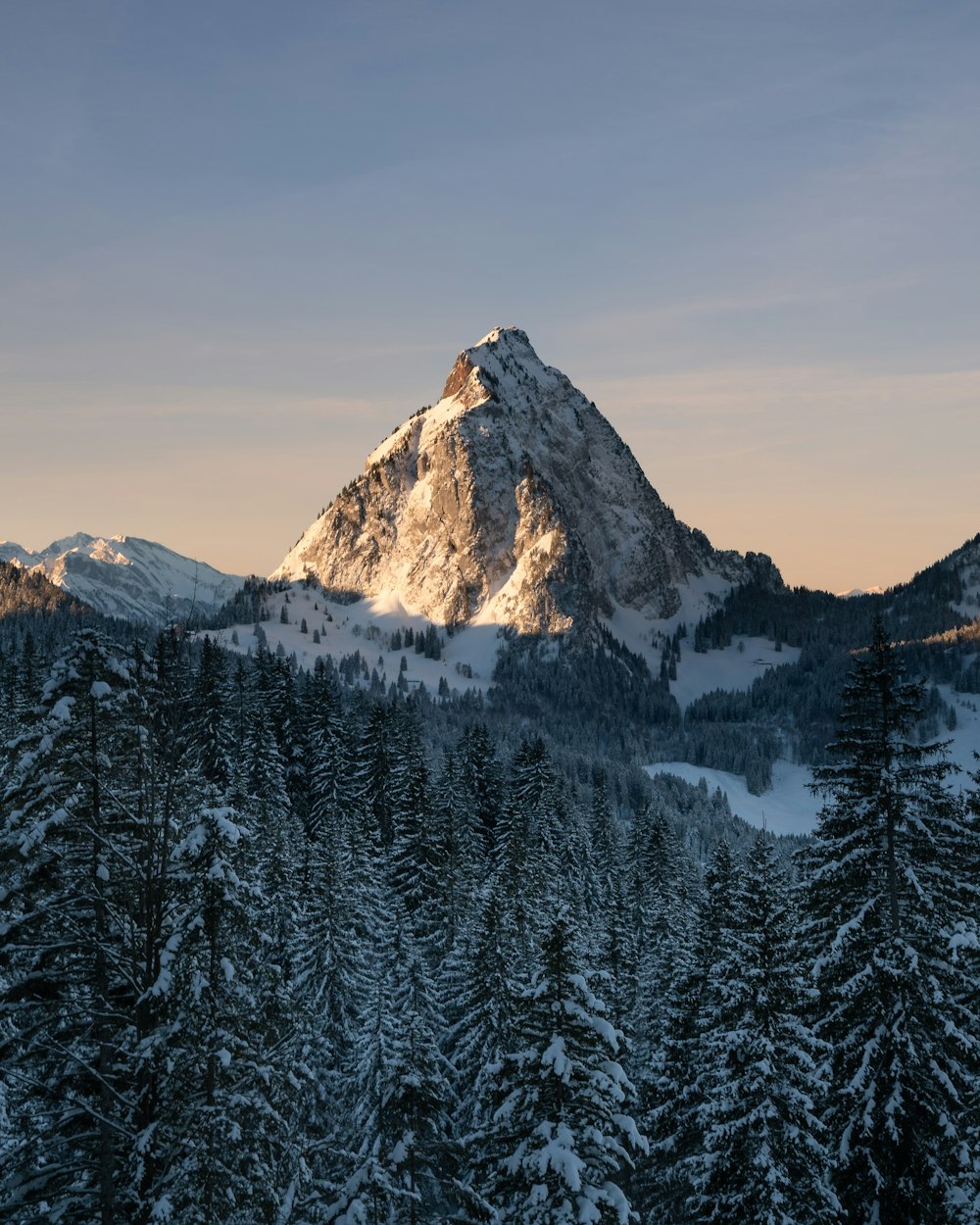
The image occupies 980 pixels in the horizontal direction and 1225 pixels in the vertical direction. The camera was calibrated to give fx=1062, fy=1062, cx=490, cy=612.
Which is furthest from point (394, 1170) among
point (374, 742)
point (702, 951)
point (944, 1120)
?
point (374, 742)

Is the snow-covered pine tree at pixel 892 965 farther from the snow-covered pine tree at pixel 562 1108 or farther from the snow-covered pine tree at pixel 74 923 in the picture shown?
the snow-covered pine tree at pixel 74 923

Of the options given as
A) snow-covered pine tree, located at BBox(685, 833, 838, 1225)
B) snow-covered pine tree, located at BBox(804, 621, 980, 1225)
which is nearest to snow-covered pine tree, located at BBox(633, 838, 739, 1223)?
snow-covered pine tree, located at BBox(685, 833, 838, 1225)

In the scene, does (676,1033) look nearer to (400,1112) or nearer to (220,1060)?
(400,1112)

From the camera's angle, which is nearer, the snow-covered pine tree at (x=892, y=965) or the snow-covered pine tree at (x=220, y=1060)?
the snow-covered pine tree at (x=220, y=1060)

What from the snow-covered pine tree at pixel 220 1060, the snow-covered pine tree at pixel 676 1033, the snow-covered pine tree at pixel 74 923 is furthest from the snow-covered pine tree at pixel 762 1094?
the snow-covered pine tree at pixel 74 923

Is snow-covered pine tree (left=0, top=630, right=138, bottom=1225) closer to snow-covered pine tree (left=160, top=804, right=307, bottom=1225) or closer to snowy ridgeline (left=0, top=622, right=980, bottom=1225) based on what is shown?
snowy ridgeline (left=0, top=622, right=980, bottom=1225)

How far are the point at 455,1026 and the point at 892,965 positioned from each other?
2136cm

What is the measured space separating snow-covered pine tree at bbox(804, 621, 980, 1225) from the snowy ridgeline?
0.07 meters

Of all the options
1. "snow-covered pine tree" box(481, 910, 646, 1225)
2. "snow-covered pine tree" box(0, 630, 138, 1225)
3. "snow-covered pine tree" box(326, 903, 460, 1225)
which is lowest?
"snow-covered pine tree" box(326, 903, 460, 1225)

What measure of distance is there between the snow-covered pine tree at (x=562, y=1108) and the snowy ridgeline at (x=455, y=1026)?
75 mm

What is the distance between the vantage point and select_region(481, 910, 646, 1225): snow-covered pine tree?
22.5 m

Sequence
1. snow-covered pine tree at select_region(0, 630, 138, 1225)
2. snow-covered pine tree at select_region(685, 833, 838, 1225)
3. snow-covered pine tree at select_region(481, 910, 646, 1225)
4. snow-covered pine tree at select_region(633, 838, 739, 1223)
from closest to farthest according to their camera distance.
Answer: snow-covered pine tree at select_region(0, 630, 138, 1225) < snow-covered pine tree at select_region(481, 910, 646, 1225) < snow-covered pine tree at select_region(685, 833, 838, 1225) < snow-covered pine tree at select_region(633, 838, 739, 1223)

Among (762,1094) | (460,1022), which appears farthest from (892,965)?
(460,1022)

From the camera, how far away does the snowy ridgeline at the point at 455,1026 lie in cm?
1720
